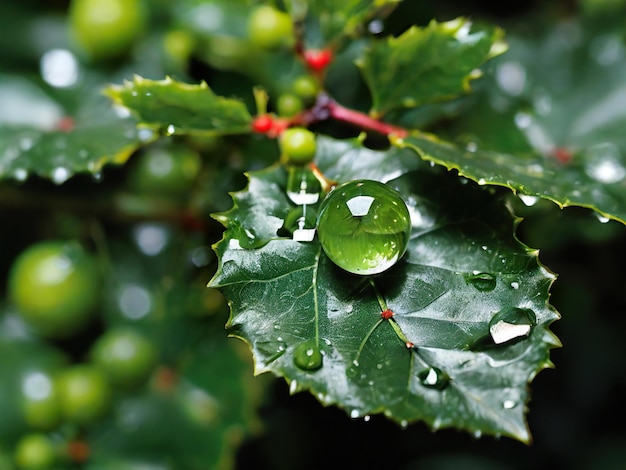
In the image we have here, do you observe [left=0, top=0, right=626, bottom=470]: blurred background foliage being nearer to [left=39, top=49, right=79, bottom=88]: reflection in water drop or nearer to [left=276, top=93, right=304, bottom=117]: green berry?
[left=39, top=49, right=79, bottom=88]: reflection in water drop

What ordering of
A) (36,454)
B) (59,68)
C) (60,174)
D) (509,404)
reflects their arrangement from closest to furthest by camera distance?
(509,404)
(60,174)
(36,454)
(59,68)

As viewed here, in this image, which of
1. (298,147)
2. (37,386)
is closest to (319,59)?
(298,147)

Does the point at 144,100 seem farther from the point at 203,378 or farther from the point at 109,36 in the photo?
the point at 203,378

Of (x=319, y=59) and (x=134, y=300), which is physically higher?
(x=319, y=59)

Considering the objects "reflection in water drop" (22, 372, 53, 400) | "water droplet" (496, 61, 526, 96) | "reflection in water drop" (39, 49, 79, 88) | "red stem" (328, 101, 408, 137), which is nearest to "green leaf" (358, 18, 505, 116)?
"red stem" (328, 101, 408, 137)

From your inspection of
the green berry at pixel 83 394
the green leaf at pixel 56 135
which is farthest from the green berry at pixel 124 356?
the green leaf at pixel 56 135

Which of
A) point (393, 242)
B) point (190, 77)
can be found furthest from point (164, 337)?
point (393, 242)

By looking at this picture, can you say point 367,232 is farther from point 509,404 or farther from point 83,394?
point 83,394
